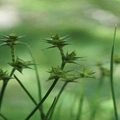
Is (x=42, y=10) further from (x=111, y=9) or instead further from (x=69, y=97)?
(x=69, y=97)

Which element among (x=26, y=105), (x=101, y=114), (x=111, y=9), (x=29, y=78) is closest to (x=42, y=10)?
(x=111, y=9)

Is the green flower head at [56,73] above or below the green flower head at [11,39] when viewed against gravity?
below

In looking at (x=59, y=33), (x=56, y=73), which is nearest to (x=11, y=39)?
(x=56, y=73)

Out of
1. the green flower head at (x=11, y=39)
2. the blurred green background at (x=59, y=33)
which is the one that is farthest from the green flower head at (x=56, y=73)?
the blurred green background at (x=59, y=33)

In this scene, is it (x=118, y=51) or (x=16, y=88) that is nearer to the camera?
(x=16, y=88)

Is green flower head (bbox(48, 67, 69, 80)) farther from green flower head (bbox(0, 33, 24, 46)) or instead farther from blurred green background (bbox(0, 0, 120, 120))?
blurred green background (bbox(0, 0, 120, 120))

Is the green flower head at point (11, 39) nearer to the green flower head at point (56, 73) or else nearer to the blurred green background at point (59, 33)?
the green flower head at point (56, 73)

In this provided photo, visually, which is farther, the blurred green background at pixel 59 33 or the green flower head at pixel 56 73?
the blurred green background at pixel 59 33

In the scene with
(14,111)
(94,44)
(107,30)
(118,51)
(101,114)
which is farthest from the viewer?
(107,30)
